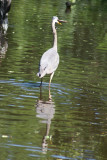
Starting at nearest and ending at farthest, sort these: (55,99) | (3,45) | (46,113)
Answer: (46,113) → (55,99) → (3,45)

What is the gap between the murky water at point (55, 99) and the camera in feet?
28.9

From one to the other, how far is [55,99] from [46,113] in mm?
1357

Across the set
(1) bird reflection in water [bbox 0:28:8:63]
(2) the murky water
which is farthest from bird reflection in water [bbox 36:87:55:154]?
(1) bird reflection in water [bbox 0:28:8:63]

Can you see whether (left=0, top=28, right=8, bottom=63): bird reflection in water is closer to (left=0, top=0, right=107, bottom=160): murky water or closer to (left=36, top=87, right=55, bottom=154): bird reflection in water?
(left=0, top=0, right=107, bottom=160): murky water

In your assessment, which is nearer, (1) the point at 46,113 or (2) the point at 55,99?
(1) the point at 46,113

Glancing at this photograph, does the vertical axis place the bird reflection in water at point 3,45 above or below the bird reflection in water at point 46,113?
above

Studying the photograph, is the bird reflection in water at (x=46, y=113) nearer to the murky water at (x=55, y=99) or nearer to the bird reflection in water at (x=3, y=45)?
the murky water at (x=55, y=99)

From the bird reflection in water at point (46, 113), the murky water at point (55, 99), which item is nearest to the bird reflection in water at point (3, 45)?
the murky water at point (55, 99)

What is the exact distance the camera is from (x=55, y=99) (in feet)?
40.6

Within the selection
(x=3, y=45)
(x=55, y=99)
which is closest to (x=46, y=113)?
(x=55, y=99)

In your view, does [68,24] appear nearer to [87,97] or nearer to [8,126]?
[87,97]

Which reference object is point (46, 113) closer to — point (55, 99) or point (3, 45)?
point (55, 99)

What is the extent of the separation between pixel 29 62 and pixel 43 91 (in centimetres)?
394

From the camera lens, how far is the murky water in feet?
28.9
